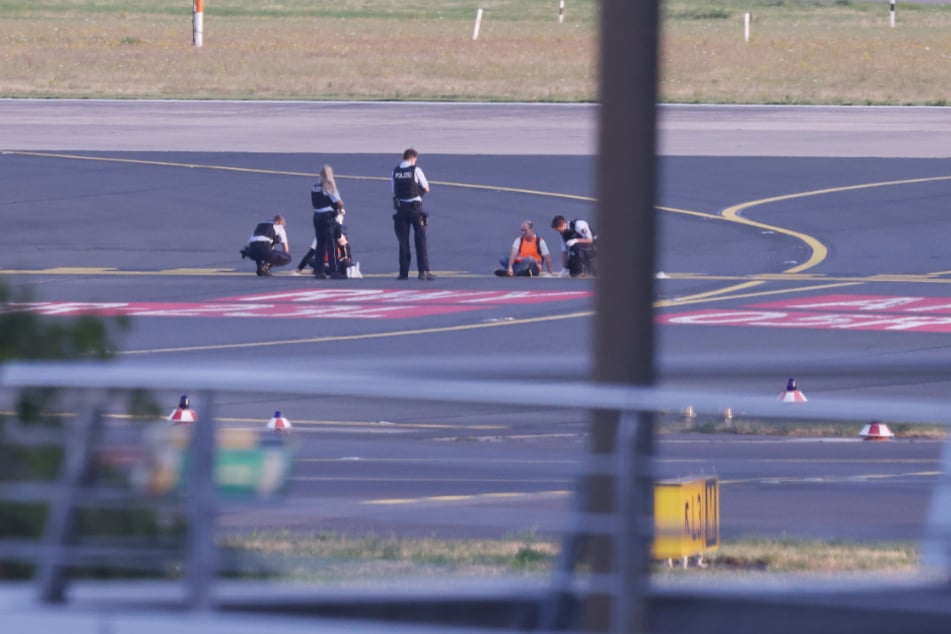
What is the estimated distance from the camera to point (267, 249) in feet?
87.7

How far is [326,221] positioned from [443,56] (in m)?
41.7

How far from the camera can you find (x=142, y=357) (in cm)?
2006

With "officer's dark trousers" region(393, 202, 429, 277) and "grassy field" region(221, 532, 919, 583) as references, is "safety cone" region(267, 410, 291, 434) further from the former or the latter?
"officer's dark trousers" region(393, 202, 429, 277)

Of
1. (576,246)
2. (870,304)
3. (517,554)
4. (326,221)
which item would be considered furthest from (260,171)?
(517,554)

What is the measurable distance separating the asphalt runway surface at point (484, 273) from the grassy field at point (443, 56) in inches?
235

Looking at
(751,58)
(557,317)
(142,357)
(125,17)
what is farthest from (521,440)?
(125,17)

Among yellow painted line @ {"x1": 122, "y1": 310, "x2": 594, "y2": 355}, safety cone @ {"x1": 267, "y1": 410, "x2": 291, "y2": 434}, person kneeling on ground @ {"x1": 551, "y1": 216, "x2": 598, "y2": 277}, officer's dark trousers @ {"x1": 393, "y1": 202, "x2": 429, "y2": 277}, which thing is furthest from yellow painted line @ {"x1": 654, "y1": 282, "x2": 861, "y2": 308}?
safety cone @ {"x1": 267, "y1": 410, "x2": 291, "y2": 434}

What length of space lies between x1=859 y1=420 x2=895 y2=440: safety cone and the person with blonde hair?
481 inches

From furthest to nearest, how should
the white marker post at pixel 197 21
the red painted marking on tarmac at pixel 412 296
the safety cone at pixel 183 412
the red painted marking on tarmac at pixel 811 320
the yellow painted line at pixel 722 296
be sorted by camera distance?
1. the white marker post at pixel 197 21
2. the red painted marking on tarmac at pixel 412 296
3. the yellow painted line at pixel 722 296
4. the red painted marking on tarmac at pixel 811 320
5. the safety cone at pixel 183 412

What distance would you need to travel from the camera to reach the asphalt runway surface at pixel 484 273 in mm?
12305

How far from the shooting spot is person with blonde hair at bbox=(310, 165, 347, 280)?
25.5 m

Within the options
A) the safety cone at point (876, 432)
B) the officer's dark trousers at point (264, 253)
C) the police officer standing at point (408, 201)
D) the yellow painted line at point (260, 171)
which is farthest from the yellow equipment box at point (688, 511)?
the yellow painted line at point (260, 171)

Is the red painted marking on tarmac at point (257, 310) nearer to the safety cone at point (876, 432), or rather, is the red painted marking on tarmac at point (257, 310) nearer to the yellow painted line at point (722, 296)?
the yellow painted line at point (722, 296)

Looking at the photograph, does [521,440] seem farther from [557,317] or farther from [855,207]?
[855,207]
